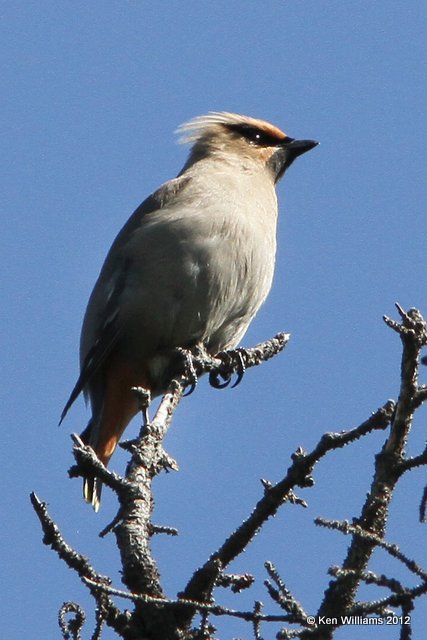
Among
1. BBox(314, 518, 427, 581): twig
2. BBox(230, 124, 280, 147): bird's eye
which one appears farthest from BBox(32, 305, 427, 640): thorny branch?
BBox(230, 124, 280, 147): bird's eye

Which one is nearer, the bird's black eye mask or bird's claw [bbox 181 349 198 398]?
bird's claw [bbox 181 349 198 398]

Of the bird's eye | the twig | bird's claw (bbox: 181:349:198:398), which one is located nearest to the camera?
the twig

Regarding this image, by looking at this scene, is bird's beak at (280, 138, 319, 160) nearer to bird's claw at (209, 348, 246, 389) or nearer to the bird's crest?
the bird's crest

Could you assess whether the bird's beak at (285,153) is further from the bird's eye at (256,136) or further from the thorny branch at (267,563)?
the thorny branch at (267,563)

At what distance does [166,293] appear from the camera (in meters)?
5.38

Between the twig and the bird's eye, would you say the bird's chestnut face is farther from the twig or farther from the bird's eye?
the twig

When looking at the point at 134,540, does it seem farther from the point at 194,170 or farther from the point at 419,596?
the point at 194,170

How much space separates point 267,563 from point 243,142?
4545 mm

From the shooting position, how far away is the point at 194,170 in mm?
6285

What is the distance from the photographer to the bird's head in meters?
6.75

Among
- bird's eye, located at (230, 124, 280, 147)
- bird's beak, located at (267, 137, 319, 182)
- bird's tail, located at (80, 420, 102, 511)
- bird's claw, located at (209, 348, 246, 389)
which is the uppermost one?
bird's eye, located at (230, 124, 280, 147)

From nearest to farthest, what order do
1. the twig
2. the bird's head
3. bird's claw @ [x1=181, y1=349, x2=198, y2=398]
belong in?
the twig → bird's claw @ [x1=181, y1=349, x2=198, y2=398] → the bird's head

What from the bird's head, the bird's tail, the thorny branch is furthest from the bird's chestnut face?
the thorny branch

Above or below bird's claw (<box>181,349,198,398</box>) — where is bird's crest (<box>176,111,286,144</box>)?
above
